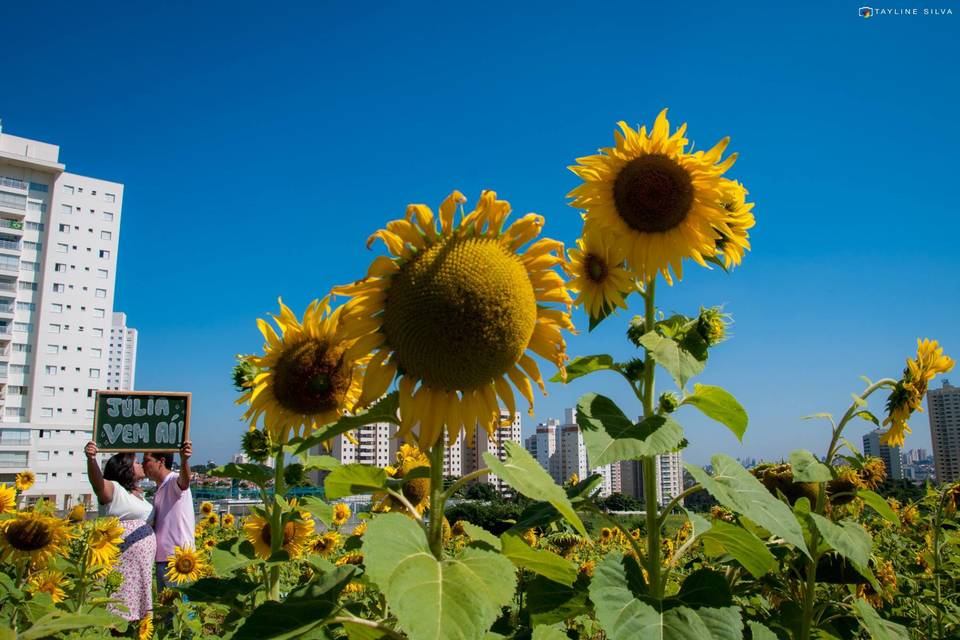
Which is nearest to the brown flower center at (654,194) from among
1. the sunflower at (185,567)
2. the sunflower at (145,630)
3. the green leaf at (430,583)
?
the green leaf at (430,583)

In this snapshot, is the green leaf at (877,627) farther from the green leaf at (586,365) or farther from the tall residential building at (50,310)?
the tall residential building at (50,310)

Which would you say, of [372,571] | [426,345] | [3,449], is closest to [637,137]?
[426,345]

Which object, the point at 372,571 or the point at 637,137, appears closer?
the point at 372,571

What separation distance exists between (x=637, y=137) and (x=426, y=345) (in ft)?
5.36

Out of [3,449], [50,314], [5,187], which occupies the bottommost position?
[3,449]

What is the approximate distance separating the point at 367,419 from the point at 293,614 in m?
0.49

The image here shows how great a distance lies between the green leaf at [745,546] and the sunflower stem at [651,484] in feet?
0.63

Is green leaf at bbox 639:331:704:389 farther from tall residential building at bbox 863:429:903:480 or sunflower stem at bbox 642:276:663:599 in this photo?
tall residential building at bbox 863:429:903:480

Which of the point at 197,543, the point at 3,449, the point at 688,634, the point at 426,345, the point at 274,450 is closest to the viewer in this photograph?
the point at 426,345

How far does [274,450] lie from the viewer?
8.92 ft

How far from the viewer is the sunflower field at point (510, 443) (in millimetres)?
1489

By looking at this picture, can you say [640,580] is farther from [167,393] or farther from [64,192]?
[64,192]

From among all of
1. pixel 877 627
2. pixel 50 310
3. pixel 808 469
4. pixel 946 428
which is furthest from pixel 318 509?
pixel 50 310

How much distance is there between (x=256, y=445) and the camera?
2.83 meters
